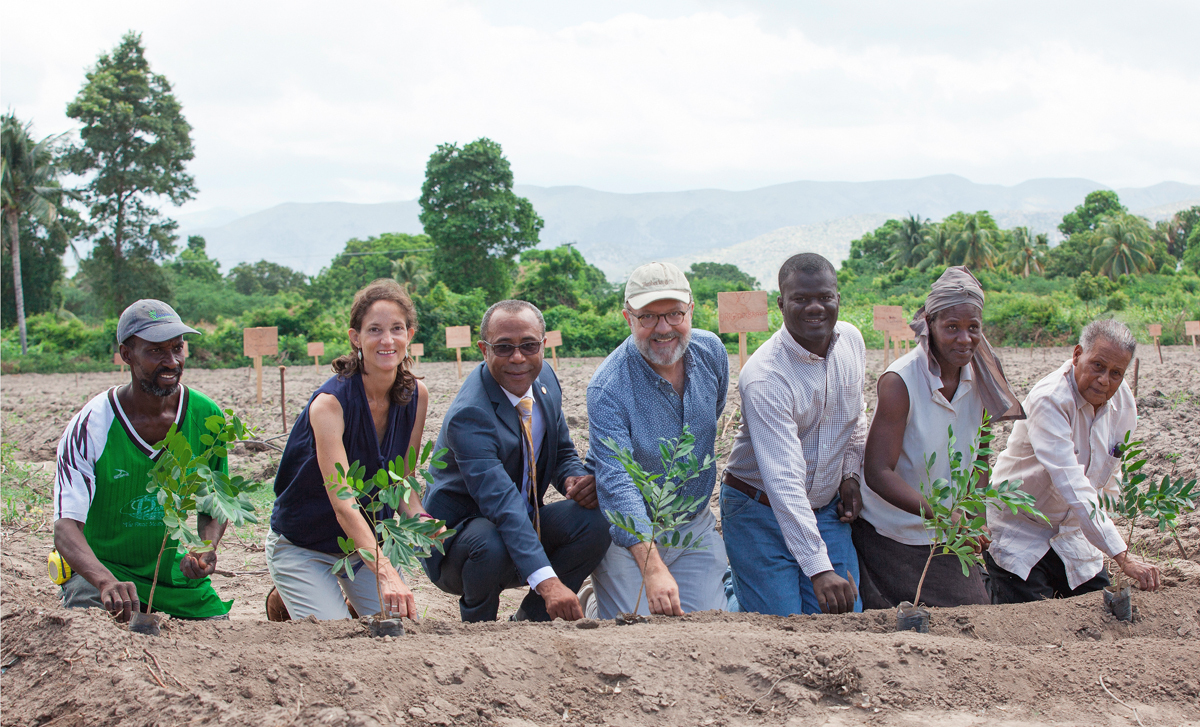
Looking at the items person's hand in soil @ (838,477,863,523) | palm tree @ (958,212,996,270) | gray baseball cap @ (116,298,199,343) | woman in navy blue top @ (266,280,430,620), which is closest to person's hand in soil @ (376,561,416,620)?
woman in navy blue top @ (266,280,430,620)

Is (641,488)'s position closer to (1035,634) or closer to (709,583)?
(709,583)

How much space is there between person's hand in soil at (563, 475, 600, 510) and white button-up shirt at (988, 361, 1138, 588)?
1738 millimetres

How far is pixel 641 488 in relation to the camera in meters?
2.74

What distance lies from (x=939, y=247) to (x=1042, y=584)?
4295 cm

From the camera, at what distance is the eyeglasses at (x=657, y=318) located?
3.12 m

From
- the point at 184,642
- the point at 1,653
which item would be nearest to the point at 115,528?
the point at 1,653

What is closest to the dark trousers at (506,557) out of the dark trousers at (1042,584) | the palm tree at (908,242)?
the dark trousers at (1042,584)

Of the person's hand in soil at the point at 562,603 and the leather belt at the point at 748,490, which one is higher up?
the leather belt at the point at 748,490

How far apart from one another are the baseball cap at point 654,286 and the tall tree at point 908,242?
45.8m

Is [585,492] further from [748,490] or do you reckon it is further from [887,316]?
[887,316]

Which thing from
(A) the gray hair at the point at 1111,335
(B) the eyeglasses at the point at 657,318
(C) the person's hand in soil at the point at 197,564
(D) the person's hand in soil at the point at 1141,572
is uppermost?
(B) the eyeglasses at the point at 657,318

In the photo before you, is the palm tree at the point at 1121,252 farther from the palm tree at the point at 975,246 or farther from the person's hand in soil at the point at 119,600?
the person's hand in soil at the point at 119,600

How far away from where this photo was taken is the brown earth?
196 cm

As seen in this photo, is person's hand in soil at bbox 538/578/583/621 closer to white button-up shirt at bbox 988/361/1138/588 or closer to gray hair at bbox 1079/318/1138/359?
white button-up shirt at bbox 988/361/1138/588
